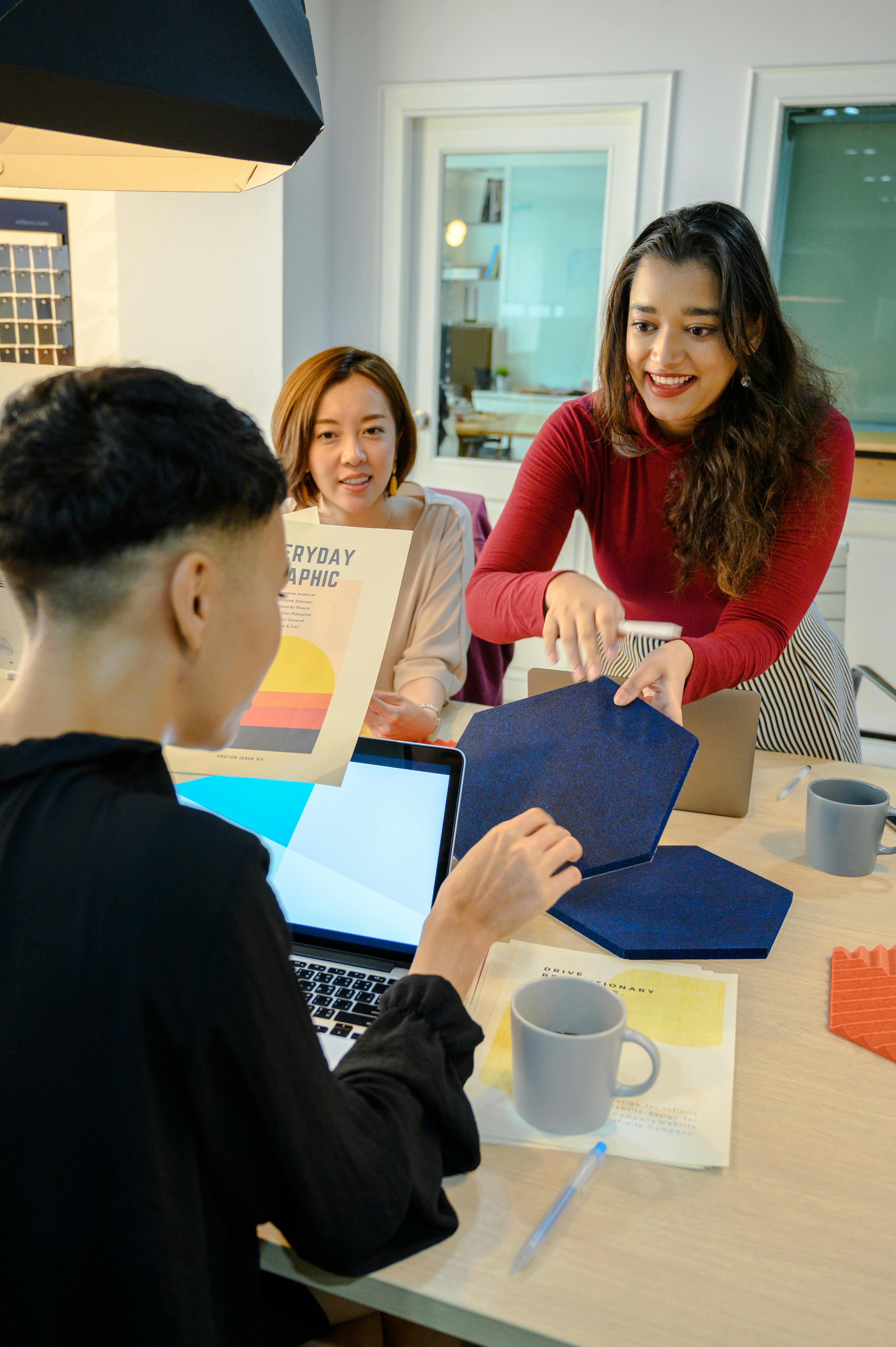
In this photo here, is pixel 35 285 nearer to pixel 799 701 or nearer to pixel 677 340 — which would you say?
pixel 677 340

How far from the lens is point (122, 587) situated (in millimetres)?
605

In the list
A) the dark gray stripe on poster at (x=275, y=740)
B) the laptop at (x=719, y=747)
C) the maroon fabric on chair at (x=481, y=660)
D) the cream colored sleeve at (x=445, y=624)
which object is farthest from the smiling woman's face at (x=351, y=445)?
the dark gray stripe on poster at (x=275, y=740)

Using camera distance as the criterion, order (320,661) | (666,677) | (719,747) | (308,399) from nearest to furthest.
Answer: (320,661) < (666,677) < (719,747) < (308,399)

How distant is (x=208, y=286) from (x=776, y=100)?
→ 2.11 metres

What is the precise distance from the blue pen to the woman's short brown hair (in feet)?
4.67

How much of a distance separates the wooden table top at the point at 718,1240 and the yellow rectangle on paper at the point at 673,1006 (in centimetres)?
4

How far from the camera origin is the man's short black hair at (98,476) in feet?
1.94

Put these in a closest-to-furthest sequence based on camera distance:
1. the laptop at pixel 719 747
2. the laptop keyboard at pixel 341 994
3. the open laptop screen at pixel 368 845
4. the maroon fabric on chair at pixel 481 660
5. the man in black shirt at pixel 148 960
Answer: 1. the man in black shirt at pixel 148 960
2. the laptop keyboard at pixel 341 994
3. the open laptop screen at pixel 368 845
4. the laptop at pixel 719 747
5. the maroon fabric on chair at pixel 481 660

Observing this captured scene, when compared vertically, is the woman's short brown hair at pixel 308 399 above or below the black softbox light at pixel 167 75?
below

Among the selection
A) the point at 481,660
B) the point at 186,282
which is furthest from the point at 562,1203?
the point at 186,282

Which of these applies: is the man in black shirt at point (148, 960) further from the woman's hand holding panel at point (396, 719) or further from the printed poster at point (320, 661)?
the woman's hand holding panel at point (396, 719)

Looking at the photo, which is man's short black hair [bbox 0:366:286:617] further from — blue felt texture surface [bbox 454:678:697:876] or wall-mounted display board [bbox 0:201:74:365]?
wall-mounted display board [bbox 0:201:74:365]

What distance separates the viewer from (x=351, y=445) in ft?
6.26

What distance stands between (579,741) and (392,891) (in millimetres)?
308
